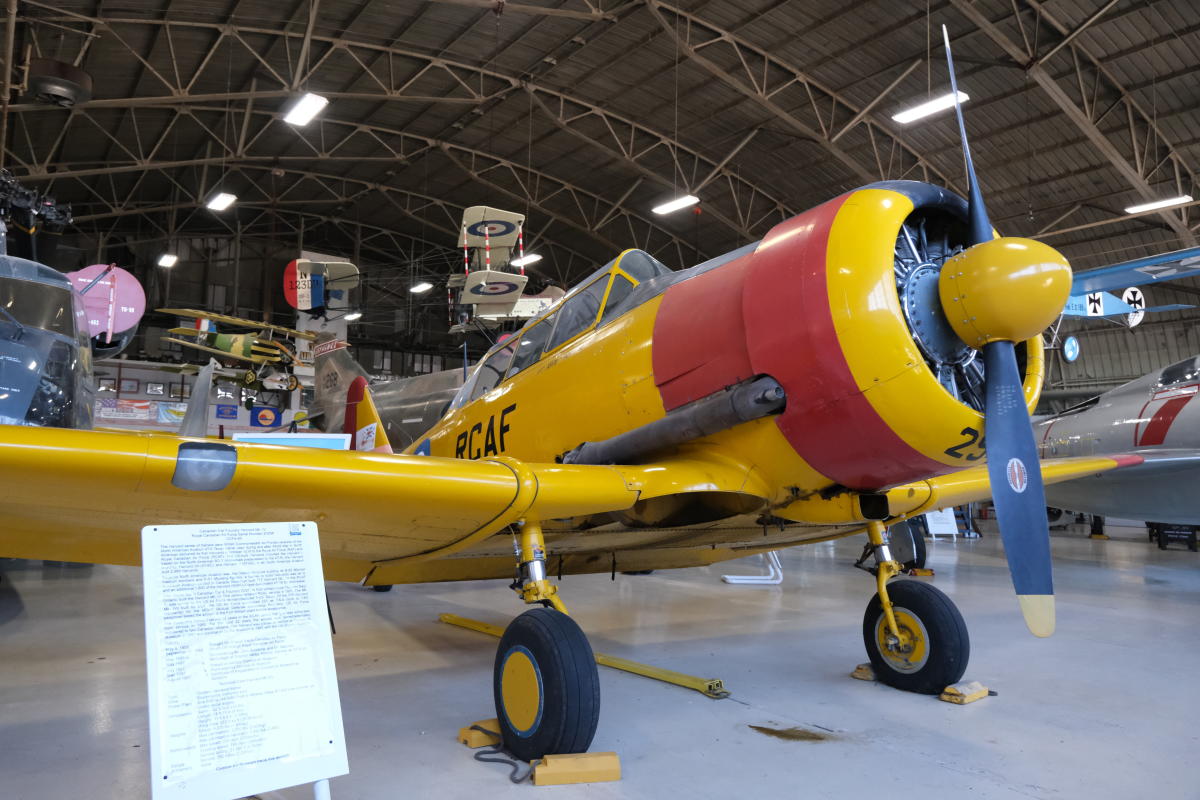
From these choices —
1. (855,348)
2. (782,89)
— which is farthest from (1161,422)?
(782,89)

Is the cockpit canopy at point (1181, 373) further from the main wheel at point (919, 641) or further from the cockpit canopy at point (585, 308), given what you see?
the cockpit canopy at point (585, 308)

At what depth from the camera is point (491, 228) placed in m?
16.7

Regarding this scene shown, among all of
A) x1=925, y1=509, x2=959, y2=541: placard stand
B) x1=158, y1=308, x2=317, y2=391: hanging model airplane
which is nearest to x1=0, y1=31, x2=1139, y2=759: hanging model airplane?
x1=925, y1=509, x2=959, y2=541: placard stand

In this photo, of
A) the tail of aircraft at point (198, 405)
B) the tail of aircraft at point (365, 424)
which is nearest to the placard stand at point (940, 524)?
the tail of aircraft at point (365, 424)

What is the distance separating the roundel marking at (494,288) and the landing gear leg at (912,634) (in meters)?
12.6

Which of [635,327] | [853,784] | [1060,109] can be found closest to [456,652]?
[635,327]

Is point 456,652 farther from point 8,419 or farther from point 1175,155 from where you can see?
point 1175,155

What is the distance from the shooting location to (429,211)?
97.6ft

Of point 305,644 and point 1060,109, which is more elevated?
point 1060,109

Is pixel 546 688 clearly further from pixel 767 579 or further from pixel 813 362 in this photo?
pixel 767 579

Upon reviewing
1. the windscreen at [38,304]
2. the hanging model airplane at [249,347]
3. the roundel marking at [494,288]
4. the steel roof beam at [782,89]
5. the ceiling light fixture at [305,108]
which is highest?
the steel roof beam at [782,89]

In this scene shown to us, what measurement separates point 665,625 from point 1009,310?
407cm

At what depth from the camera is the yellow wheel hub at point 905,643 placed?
404 cm

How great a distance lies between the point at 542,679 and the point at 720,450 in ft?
4.27
